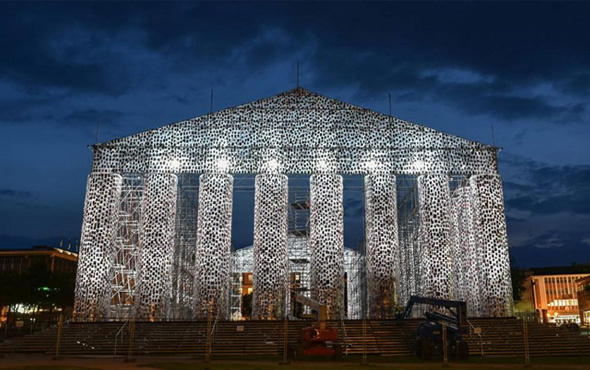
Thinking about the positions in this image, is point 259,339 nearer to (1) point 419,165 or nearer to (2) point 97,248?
(2) point 97,248

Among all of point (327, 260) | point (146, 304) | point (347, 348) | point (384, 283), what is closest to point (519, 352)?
point (347, 348)

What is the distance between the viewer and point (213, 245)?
842 inches

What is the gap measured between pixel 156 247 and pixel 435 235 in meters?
10.5

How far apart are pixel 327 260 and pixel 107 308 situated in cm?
833

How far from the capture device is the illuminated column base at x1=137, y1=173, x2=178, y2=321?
2108 centimetres

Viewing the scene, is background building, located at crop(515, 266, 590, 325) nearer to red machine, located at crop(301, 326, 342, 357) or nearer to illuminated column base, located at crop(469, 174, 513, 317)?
illuminated column base, located at crop(469, 174, 513, 317)

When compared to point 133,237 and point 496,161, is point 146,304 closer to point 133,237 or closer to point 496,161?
point 133,237

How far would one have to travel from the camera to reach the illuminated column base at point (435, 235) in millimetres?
21109

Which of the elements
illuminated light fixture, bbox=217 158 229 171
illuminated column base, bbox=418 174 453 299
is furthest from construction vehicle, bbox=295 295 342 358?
illuminated light fixture, bbox=217 158 229 171

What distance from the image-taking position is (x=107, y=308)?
2116cm

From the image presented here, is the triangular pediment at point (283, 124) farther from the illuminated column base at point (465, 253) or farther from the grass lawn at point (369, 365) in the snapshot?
the grass lawn at point (369, 365)

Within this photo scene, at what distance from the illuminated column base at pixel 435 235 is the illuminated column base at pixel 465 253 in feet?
2.93

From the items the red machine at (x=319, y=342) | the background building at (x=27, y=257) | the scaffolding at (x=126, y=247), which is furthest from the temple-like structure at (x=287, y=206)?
the background building at (x=27, y=257)

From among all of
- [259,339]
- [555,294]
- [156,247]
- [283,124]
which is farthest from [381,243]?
[555,294]
